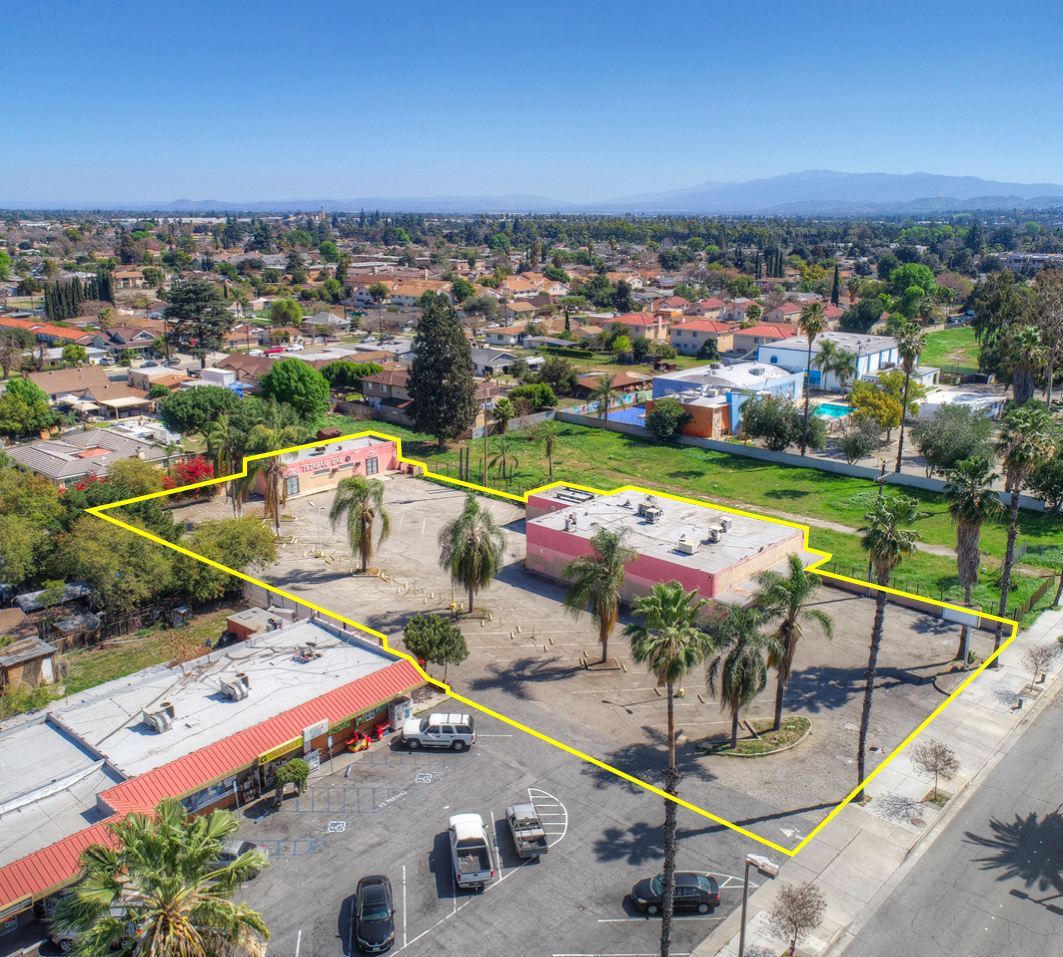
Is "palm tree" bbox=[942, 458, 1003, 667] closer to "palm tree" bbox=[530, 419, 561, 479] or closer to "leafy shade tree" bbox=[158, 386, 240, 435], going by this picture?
"palm tree" bbox=[530, 419, 561, 479]

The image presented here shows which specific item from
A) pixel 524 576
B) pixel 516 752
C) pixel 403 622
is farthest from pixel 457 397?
pixel 516 752

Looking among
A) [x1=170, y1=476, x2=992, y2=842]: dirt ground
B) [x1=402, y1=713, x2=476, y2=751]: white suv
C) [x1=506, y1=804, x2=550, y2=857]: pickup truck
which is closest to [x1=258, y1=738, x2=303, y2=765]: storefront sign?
[x1=402, y1=713, x2=476, y2=751]: white suv

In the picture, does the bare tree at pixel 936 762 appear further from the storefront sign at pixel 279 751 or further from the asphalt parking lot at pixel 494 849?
the storefront sign at pixel 279 751

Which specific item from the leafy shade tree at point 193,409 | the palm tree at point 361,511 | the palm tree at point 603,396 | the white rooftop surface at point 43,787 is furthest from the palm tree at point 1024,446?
the leafy shade tree at point 193,409

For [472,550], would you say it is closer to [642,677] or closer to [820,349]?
[642,677]

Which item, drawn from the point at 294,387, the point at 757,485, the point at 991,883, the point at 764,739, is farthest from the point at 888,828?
the point at 294,387
